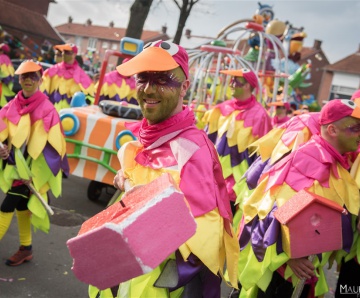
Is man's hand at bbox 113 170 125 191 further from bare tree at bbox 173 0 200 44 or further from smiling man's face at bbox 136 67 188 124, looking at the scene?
bare tree at bbox 173 0 200 44

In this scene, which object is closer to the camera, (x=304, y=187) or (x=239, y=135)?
(x=304, y=187)

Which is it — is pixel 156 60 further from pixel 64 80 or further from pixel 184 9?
pixel 184 9

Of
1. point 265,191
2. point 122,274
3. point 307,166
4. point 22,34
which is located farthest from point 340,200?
point 22,34

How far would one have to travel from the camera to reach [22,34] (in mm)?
28016

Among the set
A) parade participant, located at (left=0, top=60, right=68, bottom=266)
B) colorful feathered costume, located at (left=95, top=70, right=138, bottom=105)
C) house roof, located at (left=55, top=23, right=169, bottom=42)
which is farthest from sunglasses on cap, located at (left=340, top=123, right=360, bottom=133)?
house roof, located at (left=55, top=23, right=169, bottom=42)

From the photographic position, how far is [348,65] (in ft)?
122

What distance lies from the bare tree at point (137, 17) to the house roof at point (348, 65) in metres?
30.3

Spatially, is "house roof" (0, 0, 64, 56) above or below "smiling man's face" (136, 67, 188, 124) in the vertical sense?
above

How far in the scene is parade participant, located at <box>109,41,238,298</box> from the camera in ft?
5.48

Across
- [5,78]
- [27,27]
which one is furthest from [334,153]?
[27,27]

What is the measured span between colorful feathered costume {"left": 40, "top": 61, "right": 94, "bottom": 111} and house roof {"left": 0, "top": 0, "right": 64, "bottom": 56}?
1987 centimetres

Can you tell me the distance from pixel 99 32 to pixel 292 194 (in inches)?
2174

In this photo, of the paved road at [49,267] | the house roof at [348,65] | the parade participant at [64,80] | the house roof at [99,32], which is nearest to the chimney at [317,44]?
the house roof at [348,65]

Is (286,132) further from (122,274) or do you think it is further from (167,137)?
(122,274)
